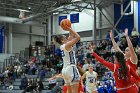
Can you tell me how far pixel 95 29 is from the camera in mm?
30312

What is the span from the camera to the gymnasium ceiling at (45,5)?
28.4 meters

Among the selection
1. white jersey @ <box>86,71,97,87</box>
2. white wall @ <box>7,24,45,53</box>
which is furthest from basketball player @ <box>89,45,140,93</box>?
white wall @ <box>7,24,45,53</box>

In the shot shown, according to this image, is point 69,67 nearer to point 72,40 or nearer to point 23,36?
point 72,40

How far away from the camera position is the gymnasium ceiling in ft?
93.3

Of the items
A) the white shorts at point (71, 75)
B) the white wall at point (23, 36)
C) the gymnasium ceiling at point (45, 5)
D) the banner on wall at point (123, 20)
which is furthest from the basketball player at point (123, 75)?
the white wall at point (23, 36)

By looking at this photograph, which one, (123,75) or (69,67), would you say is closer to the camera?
(123,75)

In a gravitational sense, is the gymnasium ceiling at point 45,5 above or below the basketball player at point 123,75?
above

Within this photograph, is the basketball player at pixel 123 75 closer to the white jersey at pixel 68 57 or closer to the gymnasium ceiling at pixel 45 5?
the white jersey at pixel 68 57

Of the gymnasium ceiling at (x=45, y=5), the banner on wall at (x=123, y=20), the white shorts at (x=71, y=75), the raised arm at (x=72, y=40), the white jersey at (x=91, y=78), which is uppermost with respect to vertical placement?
the gymnasium ceiling at (x=45, y=5)

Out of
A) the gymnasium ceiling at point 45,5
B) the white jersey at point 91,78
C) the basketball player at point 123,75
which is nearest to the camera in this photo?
the basketball player at point 123,75

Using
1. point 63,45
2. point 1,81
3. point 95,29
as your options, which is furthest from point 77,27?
point 63,45

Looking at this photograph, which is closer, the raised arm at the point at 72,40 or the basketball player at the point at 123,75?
the basketball player at the point at 123,75

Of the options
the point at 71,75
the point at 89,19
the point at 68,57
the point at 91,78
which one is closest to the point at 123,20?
the point at 89,19

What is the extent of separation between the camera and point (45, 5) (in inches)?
1184
